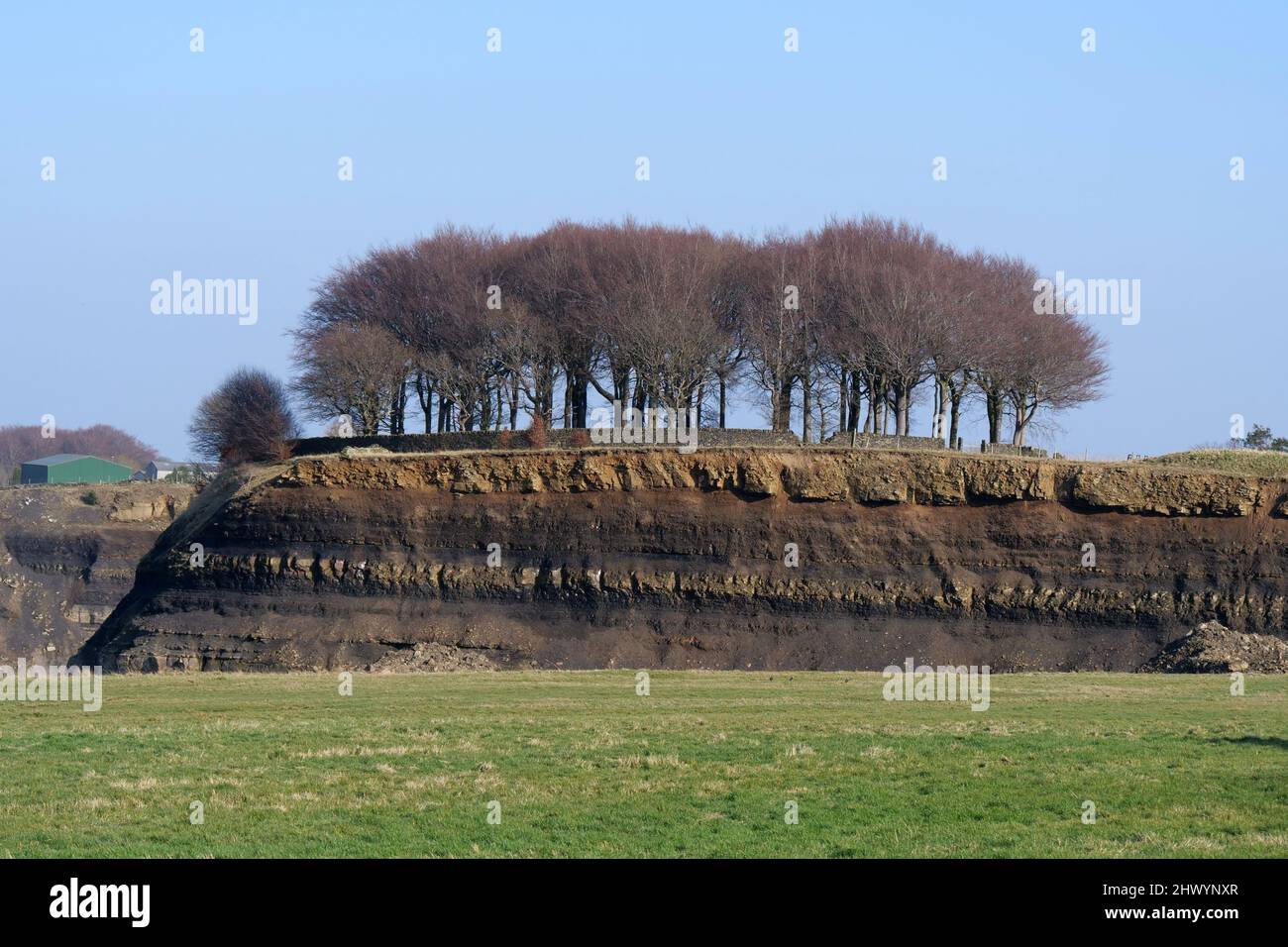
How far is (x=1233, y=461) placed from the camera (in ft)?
192

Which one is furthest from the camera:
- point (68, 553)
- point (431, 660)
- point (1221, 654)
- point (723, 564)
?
point (68, 553)

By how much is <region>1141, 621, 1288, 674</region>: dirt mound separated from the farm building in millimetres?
90795

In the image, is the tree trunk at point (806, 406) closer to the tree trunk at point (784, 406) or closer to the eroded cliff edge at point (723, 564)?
the tree trunk at point (784, 406)

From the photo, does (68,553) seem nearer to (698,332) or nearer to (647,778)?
(698,332)

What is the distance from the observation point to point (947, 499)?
185 feet

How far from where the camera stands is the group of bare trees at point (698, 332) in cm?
6731

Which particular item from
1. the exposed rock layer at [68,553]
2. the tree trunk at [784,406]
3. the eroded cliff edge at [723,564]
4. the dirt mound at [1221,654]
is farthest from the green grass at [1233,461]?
the exposed rock layer at [68,553]

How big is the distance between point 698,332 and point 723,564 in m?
16.0

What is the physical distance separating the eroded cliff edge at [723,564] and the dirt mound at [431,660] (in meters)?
0.69

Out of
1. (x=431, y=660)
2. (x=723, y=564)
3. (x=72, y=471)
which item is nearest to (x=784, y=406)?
(x=723, y=564)
